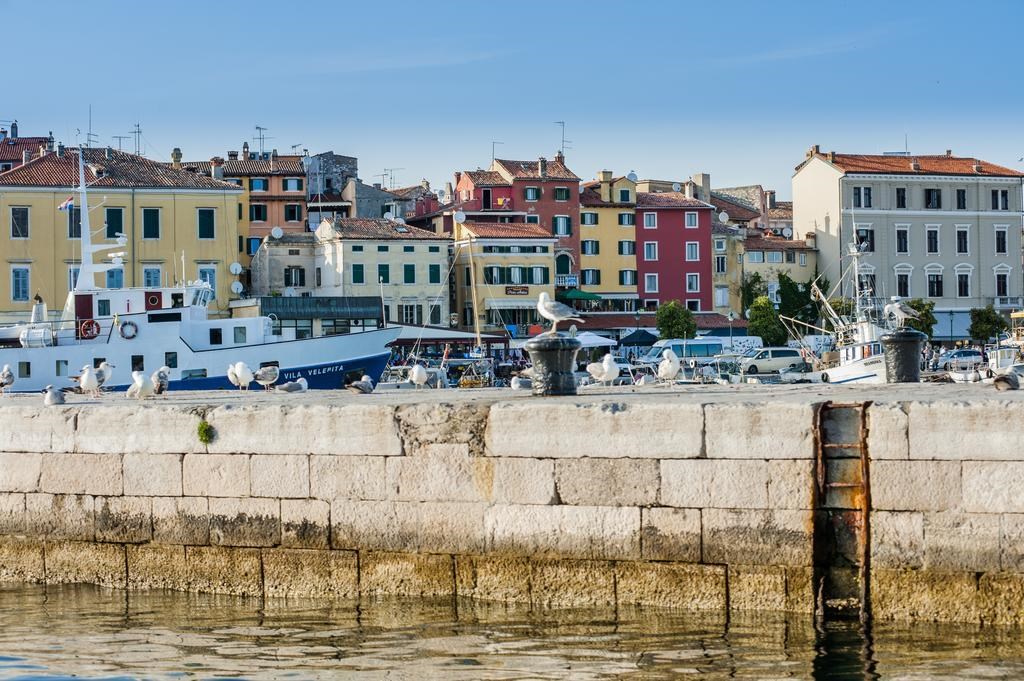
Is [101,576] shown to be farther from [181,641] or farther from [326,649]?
[326,649]

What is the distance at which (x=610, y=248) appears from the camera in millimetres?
79688

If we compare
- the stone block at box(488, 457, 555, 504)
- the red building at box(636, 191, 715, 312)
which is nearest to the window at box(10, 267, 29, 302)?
the red building at box(636, 191, 715, 312)

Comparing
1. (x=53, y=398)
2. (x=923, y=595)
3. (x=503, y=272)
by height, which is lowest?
(x=923, y=595)

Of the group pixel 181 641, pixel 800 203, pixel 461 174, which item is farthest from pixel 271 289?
pixel 181 641

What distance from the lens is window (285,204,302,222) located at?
77.2m

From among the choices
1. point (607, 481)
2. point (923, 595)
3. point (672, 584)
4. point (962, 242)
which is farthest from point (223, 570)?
point (962, 242)

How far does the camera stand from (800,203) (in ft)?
279

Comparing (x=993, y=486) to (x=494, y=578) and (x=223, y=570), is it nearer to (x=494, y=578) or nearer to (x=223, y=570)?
(x=494, y=578)

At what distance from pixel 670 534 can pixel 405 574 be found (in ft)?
7.35

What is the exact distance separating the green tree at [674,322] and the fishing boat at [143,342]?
30.0 meters

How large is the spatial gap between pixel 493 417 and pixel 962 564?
3596 mm

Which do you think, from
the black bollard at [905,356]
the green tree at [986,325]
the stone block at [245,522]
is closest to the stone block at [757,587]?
the stone block at [245,522]

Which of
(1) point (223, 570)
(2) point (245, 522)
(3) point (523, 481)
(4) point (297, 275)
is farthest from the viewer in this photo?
(4) point (297, 275)

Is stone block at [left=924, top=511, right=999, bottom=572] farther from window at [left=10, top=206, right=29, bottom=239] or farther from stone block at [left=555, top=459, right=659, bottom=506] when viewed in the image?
window at [left=10, top=206, right=29, bottom=239]
